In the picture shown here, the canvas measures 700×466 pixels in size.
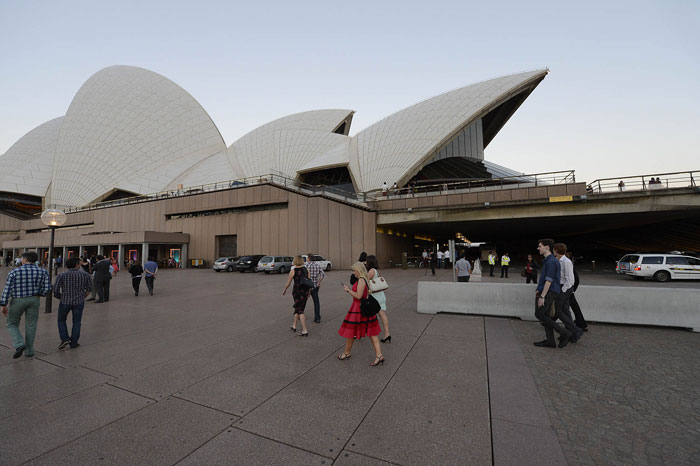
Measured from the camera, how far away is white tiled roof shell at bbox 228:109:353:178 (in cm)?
4231

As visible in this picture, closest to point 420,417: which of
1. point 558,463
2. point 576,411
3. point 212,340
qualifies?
point 558,463

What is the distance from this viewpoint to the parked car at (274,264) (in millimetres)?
20719

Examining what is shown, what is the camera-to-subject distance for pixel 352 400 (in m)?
3.29

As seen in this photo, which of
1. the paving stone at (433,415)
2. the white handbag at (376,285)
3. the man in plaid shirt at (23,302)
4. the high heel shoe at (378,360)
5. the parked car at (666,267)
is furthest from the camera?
the parked car at (666,267)

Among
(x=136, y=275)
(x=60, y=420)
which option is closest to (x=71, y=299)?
(x=60, y=420)

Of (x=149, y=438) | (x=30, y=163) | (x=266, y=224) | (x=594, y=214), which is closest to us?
(x=149, y=438)

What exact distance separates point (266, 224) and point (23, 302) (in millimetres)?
22183

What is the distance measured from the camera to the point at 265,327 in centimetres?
651

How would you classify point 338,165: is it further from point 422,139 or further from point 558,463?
point 558,463

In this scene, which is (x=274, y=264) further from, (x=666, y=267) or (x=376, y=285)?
(x=666, y=267)

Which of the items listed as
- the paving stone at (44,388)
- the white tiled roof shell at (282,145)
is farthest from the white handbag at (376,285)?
the white tiled roof shell at (282,145)

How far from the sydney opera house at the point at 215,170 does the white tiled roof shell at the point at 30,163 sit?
25 cm

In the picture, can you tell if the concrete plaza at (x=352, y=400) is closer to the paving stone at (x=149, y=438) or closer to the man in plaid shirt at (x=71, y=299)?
the paving stone at (x=149, y=438)

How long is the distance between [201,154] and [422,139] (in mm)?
38094
